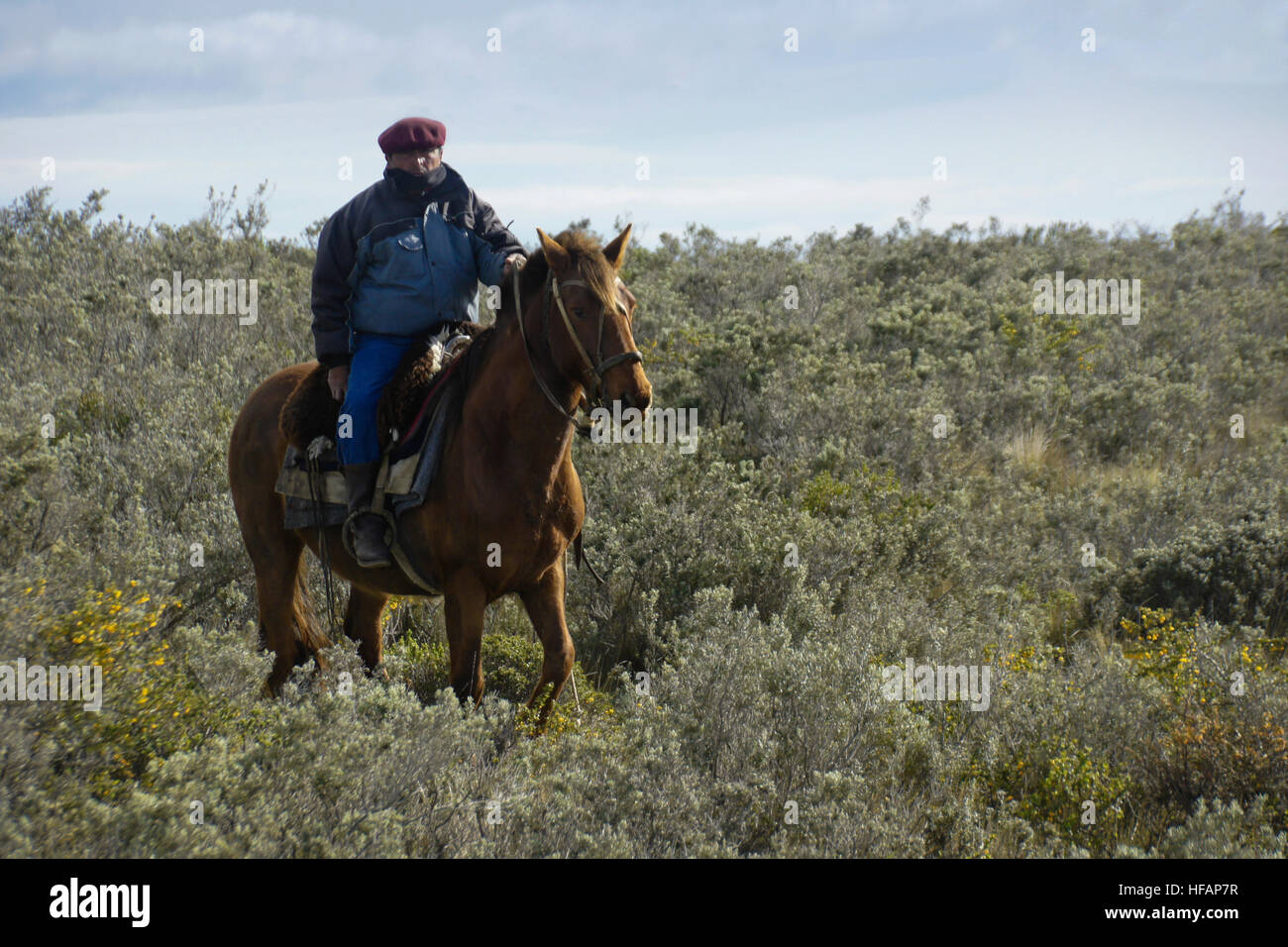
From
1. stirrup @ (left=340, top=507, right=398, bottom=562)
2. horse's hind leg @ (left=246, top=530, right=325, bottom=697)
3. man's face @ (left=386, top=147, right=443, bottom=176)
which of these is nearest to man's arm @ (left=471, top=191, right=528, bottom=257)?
man's face @ (left=386, top=147, right=443, bottom=176)

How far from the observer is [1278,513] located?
25.4 feet

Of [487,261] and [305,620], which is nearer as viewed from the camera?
[487,261]

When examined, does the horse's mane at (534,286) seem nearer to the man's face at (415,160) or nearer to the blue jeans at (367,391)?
the blue jeans at (367,391)

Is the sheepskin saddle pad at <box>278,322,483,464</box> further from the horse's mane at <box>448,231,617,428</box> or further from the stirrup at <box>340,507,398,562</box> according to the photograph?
the stirrup at <box>340,507,398,562</box>

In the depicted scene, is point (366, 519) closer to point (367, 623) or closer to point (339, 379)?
point (339, 379)

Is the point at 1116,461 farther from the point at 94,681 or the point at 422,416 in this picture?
the point at 94,681

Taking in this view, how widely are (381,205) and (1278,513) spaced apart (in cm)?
760

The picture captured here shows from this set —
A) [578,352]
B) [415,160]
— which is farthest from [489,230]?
[578,352]

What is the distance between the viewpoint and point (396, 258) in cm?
439

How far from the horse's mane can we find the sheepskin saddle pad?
0.40 feet

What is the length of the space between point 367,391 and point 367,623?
62.8 inches

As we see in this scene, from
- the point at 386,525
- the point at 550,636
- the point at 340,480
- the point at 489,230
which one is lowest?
the point at 550,636

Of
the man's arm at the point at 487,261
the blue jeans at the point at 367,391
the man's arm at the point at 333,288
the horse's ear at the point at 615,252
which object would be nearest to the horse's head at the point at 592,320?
the horse's ear at the point at 615,252

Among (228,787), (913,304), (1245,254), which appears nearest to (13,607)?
(228,787)
